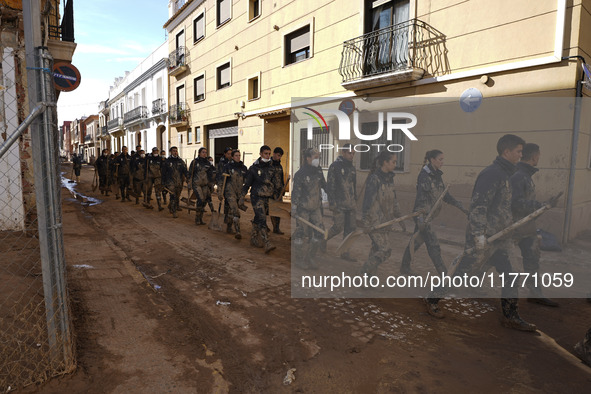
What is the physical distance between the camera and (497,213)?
12.6ft

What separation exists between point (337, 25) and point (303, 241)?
791 centimetres

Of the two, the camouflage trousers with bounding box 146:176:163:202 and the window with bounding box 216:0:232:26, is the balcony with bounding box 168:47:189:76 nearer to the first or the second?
the window with bounding box 216:0:232:26

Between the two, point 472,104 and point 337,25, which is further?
point 337,25

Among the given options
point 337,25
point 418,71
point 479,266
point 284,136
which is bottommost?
point 479,266

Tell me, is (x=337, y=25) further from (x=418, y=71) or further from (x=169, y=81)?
(x=169, y=81)

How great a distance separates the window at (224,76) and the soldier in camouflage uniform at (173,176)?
7545mm

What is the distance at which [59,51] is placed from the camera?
10945 millimetres

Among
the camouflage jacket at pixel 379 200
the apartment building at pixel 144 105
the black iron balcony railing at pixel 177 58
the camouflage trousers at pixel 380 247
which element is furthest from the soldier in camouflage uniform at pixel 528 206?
the apartment building at pixel 144 105

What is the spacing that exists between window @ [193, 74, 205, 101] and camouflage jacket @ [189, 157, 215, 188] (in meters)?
11.0

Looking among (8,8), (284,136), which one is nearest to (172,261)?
(8,8)

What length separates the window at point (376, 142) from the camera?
9.72 metres

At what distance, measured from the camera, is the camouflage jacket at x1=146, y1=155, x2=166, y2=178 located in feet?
37.6

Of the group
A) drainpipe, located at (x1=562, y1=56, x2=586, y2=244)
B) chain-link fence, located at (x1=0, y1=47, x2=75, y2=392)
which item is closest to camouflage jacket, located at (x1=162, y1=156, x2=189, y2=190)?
chain-link fence, located at (x1=0, y1=47, x2=75, y2=392)

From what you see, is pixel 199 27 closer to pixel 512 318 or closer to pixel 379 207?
pixel 379 207
